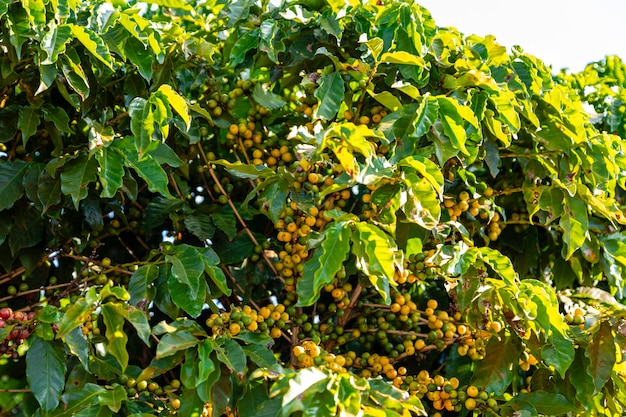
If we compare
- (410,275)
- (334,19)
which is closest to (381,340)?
(410,275)

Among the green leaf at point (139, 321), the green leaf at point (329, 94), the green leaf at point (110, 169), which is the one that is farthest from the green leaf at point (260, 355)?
the green leaf at point (329, 94)

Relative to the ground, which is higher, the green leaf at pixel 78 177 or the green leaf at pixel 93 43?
the green leaf at pixel 93 43

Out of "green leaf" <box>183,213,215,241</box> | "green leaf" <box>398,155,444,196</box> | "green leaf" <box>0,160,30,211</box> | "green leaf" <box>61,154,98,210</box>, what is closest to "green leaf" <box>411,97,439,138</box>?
"green leaf" <box>398,155,444,196</box>

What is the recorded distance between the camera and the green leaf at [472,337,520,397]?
2291 millimetres

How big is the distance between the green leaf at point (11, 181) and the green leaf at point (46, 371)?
0.40m

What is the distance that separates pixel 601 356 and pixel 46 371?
1326 millimetres

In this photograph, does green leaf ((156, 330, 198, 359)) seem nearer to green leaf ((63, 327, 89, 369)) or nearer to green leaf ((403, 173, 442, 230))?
green leaf ((63, 327, 89, 369))

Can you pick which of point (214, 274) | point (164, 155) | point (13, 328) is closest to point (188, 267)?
point (214, 274)

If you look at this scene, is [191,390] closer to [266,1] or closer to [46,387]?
[46,387]

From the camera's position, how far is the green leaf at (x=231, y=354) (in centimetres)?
192

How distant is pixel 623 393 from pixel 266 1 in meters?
1.49

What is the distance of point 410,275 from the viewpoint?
2.33 metres

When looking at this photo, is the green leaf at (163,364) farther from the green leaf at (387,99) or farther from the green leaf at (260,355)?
the green leaf at (387,99)

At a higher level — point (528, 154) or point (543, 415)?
point (528, 154)
